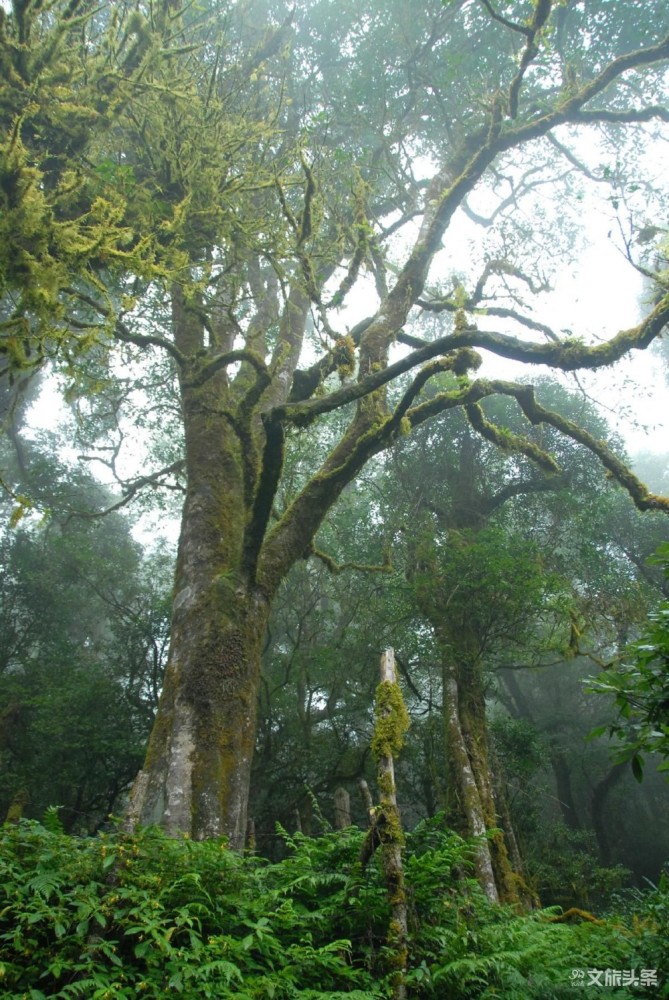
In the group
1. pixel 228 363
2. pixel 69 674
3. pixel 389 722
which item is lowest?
pixel 389 722

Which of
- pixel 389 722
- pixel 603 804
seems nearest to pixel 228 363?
pixel 389 722

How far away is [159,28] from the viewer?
253 inches

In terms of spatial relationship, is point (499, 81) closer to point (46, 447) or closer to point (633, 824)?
point (46, 447)

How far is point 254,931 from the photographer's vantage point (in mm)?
2818

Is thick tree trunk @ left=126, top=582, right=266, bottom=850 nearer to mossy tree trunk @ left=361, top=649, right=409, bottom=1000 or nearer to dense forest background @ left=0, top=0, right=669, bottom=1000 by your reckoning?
dense forest background @ left=0, top=0, right=669, bottom=1000

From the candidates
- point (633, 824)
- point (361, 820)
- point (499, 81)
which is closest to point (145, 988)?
point (361, 820)

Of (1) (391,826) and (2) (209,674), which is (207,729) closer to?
(2) (209,674)

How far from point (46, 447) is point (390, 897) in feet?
63.5

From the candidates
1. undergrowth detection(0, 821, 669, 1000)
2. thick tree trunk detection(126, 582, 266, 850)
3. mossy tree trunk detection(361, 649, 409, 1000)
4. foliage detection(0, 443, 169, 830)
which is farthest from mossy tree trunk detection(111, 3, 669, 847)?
foliage detection(0, 443, 169, 830)

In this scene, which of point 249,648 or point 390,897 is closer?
point 390,897

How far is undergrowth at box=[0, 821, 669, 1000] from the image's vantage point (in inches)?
96.0

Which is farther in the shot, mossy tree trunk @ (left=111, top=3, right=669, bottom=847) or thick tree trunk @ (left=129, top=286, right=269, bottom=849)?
mossy tree trunk @ (left=111, top=3, right=669, bottom=847)

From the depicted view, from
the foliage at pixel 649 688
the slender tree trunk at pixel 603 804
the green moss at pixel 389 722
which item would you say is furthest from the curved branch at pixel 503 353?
the slender tree trunk at pixel 603 804

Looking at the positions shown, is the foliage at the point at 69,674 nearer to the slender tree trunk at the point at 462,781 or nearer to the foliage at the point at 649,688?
the slender tree trunk at the point at 462,781
